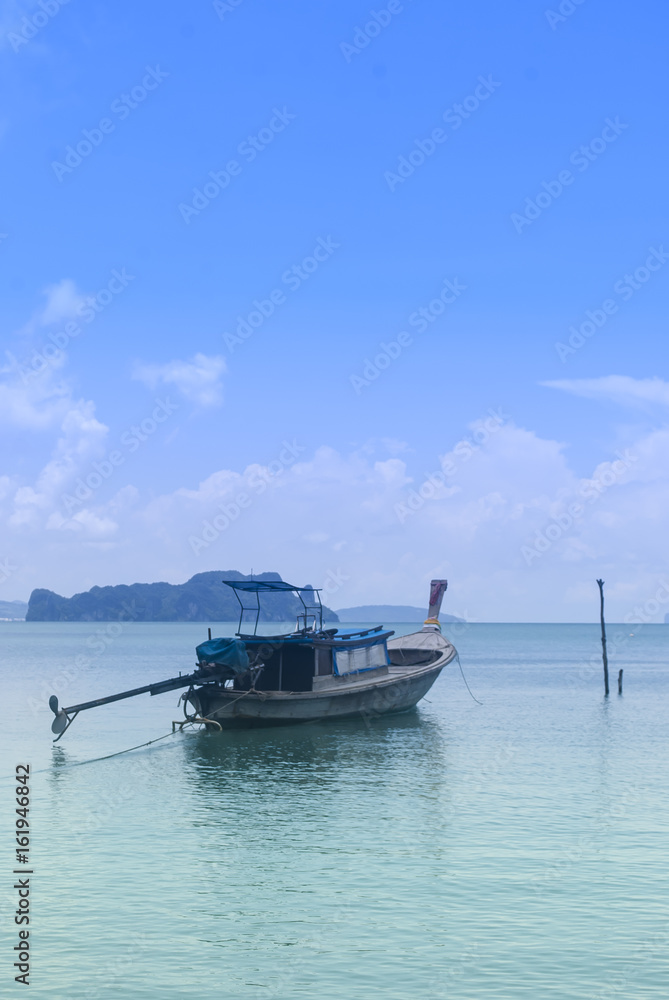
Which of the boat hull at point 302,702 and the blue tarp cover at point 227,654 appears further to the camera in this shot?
the boat hull at point 302,702

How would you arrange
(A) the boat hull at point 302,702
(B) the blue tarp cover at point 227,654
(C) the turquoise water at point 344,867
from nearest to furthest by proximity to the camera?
(C) the turquoise water at point 344,867
(B) the blue tarp cover at point 227,654
(A) the boat hull at point 302,702

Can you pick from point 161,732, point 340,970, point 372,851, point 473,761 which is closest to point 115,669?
point 161,732

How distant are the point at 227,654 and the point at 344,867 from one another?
18509 mm

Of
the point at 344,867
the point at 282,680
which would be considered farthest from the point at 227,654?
the point at 344,867

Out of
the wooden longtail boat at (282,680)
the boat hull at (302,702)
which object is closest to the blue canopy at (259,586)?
the wooden longtail boat at (282,680)

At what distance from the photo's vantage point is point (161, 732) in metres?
43.2

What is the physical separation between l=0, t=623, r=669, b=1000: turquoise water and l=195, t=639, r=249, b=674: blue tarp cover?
9.57 feet

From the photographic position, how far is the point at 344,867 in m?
20.1

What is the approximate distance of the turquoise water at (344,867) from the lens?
14.7 meters

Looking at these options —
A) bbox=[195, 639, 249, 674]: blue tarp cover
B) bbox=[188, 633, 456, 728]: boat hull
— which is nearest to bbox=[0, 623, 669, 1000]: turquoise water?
bbox=[188, 633, 456, 728]: boat hull

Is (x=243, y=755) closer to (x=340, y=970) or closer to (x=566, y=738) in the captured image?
(x=566, y=738)

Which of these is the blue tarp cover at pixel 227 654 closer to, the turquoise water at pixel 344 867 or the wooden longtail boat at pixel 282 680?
the wooden longtail boat at pixel 282 680

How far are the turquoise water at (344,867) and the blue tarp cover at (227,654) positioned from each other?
2.92 m

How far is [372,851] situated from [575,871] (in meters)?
4.52
